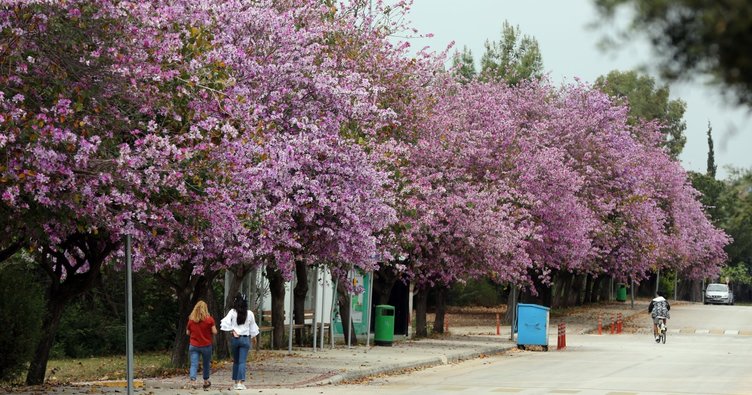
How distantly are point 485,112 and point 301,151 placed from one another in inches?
938

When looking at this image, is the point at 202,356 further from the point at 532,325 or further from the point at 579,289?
the point at 579,289

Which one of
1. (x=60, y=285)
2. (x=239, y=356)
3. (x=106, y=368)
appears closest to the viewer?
(x=239, y=356)

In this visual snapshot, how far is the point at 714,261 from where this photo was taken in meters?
97.8

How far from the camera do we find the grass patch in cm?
2639

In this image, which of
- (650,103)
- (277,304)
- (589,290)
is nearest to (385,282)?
(277,304)

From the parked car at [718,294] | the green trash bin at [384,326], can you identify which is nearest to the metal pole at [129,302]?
the green trash bin at [384,326]

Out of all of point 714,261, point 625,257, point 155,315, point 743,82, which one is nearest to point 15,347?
point 743,82

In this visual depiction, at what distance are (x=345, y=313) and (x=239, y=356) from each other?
14.9 metres

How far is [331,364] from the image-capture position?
2852 centimetres

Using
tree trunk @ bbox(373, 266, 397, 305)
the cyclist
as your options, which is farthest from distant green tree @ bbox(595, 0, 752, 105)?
the cyclist

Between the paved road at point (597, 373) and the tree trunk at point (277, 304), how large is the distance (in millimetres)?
4867

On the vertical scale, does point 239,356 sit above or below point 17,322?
below

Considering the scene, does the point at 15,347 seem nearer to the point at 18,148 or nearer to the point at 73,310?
the point at 18,148

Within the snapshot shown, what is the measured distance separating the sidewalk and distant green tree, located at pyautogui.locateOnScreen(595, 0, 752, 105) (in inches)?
599
